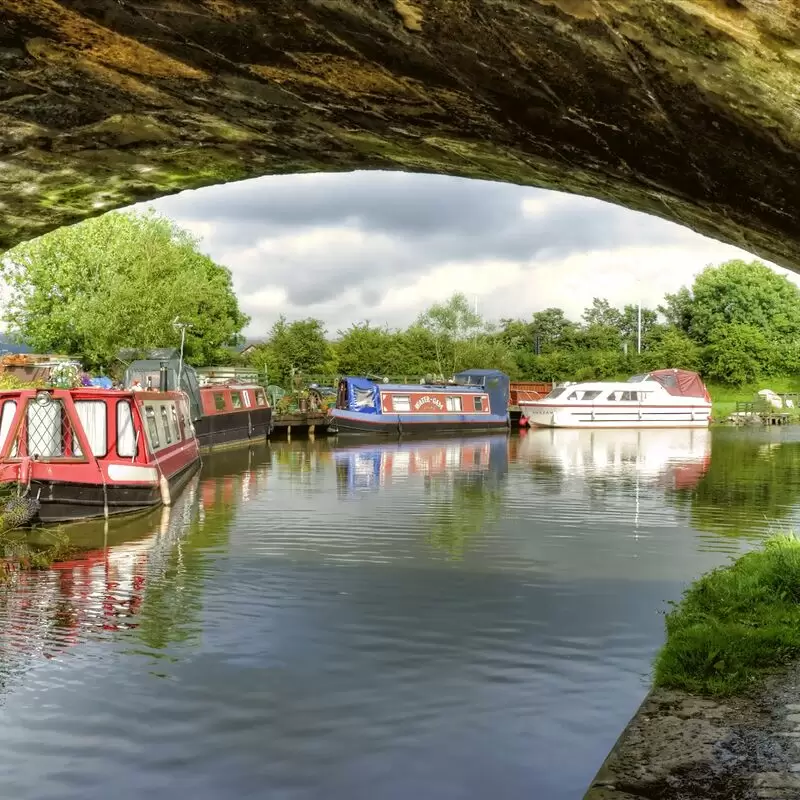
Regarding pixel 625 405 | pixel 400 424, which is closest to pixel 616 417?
pixel 625 405

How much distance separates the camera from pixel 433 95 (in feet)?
9.32

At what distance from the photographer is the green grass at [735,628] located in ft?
22.4

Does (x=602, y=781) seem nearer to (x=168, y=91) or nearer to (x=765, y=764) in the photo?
(x=765, y=764)

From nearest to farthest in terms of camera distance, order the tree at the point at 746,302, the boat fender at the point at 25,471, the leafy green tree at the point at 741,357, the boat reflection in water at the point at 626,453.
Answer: the boat fender at the point at 25,471
the boat reflection in water at the point at 626,453
the leafy green tree at the point at 741,357
the tree at the point at 746,302

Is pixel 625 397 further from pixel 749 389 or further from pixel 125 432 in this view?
pixel 125 432

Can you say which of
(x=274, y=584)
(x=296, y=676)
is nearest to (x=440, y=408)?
(x=274, y=584)

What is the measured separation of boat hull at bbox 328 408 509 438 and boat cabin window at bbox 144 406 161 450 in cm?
1830

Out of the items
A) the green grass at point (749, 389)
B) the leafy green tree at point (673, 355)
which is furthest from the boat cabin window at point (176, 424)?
the green grass at point (749, 389)

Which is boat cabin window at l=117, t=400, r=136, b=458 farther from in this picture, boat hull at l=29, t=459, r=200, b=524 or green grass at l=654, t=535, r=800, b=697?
green grass at l=654, t=535, r=800, b=697

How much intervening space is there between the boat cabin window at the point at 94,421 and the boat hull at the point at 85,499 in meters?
0.98

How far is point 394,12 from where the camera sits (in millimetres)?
2393

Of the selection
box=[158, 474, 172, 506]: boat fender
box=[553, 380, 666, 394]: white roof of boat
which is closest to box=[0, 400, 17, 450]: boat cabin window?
box=[158, 474, 172, 506]: boat fender

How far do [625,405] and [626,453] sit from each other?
52.2 ft

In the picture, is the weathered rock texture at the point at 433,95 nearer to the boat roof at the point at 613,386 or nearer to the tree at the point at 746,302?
the boat roof at the point at 613,386
